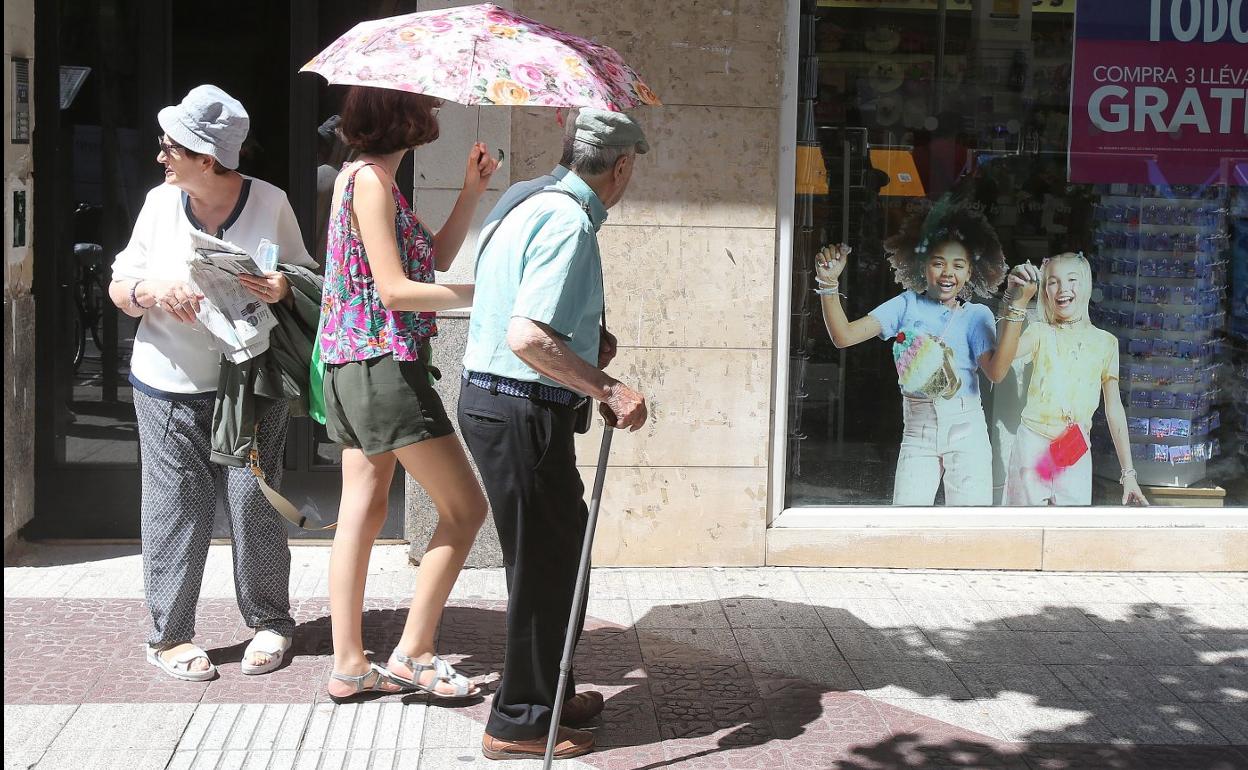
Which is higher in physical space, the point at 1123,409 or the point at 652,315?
the point at 652,315

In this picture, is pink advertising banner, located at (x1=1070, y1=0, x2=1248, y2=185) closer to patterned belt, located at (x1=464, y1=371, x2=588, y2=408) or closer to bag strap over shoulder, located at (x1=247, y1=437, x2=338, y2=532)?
patterned belt, located at (x1=464, y1=371, x2=588, y2=408)

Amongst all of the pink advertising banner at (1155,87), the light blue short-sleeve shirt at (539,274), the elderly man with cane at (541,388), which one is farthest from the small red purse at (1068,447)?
the light blue short-sleeve shirt at (539,274)

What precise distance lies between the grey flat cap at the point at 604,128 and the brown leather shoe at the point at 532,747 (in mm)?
1674

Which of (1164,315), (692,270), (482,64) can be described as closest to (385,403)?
(482,64)

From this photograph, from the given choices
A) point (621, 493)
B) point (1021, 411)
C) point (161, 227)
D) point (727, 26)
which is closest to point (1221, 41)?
point (1021, 411)

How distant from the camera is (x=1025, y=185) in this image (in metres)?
6.22

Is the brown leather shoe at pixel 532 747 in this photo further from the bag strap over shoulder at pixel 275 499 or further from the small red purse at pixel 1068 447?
the small red purse at pixel 1068 447

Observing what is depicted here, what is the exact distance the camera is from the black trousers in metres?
3.79

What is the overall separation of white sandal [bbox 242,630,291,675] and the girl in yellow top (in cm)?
336

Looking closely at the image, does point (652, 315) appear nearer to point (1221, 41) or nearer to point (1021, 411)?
point (1021, 411)

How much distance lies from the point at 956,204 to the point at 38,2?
4047mm

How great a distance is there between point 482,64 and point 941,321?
317 cm

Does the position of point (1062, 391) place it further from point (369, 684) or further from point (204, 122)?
point (204, 122)

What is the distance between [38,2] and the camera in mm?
5902
